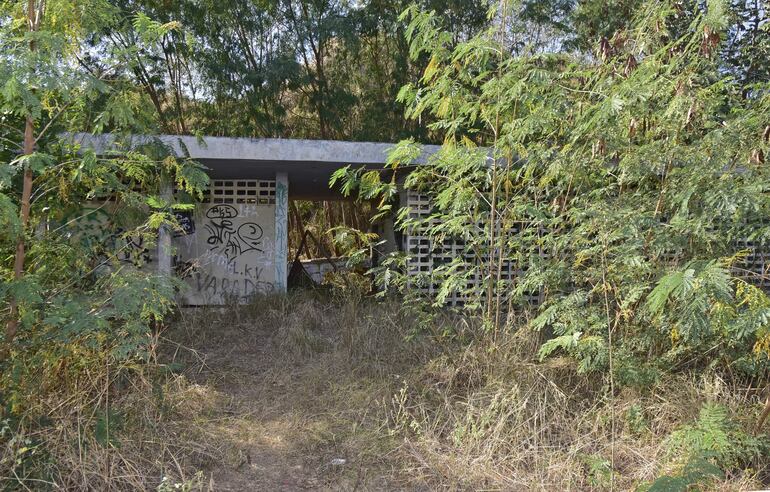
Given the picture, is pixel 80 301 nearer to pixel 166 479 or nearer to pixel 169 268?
pixel 166 479

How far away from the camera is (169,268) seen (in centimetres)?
788

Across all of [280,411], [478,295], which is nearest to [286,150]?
[478,295]

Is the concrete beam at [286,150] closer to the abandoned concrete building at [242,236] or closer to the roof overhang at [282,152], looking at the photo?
the roof overhang at [282,152]

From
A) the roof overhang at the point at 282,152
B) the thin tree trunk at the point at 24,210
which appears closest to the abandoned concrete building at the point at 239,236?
the roof overhang at the point at 282,152

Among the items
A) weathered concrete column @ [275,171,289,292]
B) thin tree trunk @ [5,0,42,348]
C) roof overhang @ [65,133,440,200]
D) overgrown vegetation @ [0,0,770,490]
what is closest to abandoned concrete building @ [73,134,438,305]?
weathered concrete column @ [275,171,289,292]

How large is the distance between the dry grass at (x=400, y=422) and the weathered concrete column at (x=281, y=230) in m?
2.35

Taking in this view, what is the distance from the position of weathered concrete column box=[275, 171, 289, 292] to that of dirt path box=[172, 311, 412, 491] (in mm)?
1361

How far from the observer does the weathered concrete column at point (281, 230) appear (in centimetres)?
863

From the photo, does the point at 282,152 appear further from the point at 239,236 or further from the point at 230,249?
the point at 230,249

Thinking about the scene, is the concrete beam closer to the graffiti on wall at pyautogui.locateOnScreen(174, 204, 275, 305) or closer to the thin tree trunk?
the graffiti on wall at pyautogui.locateOnScreen(174, 204, 275, 305)

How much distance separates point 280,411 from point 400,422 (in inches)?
42.9

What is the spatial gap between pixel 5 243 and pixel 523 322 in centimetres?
428

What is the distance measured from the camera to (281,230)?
875 cm

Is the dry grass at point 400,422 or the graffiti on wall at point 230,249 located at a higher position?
the graffiti on wall at point 230,249
